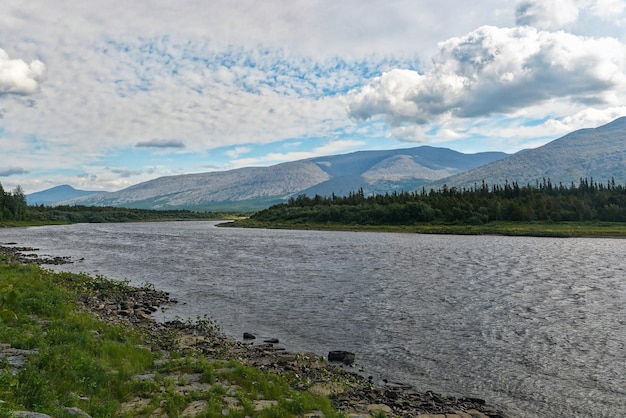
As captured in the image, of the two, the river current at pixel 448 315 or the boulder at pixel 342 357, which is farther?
the boulder at pixel 342 357

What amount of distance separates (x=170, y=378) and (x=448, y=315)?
21443 millimetres

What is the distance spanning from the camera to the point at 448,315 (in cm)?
3203

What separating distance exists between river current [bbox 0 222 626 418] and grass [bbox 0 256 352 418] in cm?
650

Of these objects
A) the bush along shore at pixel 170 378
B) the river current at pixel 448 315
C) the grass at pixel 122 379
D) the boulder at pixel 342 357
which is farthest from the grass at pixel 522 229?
the grass at pixel 122 379

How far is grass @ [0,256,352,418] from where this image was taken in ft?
42.8

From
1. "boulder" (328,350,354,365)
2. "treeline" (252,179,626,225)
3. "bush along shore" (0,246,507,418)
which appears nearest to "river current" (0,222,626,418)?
"boulder" (328,350,354,365)

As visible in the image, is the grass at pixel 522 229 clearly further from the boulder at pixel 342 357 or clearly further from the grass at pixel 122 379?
the grass at pixel 122 379

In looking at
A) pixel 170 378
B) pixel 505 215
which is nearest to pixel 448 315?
pixel 170 378

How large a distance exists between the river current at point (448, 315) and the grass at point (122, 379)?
21.3ft

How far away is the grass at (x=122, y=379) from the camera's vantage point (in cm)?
1305

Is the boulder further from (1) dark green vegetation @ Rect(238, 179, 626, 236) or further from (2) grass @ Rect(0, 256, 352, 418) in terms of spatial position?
(1) dark green vegetation @ Rect(238, 179, 626, 236)

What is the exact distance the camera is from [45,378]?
46.5ft

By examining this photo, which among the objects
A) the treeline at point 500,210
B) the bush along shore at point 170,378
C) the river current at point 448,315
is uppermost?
the treeline at point 500,210

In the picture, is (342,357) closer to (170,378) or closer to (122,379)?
(170,378)
